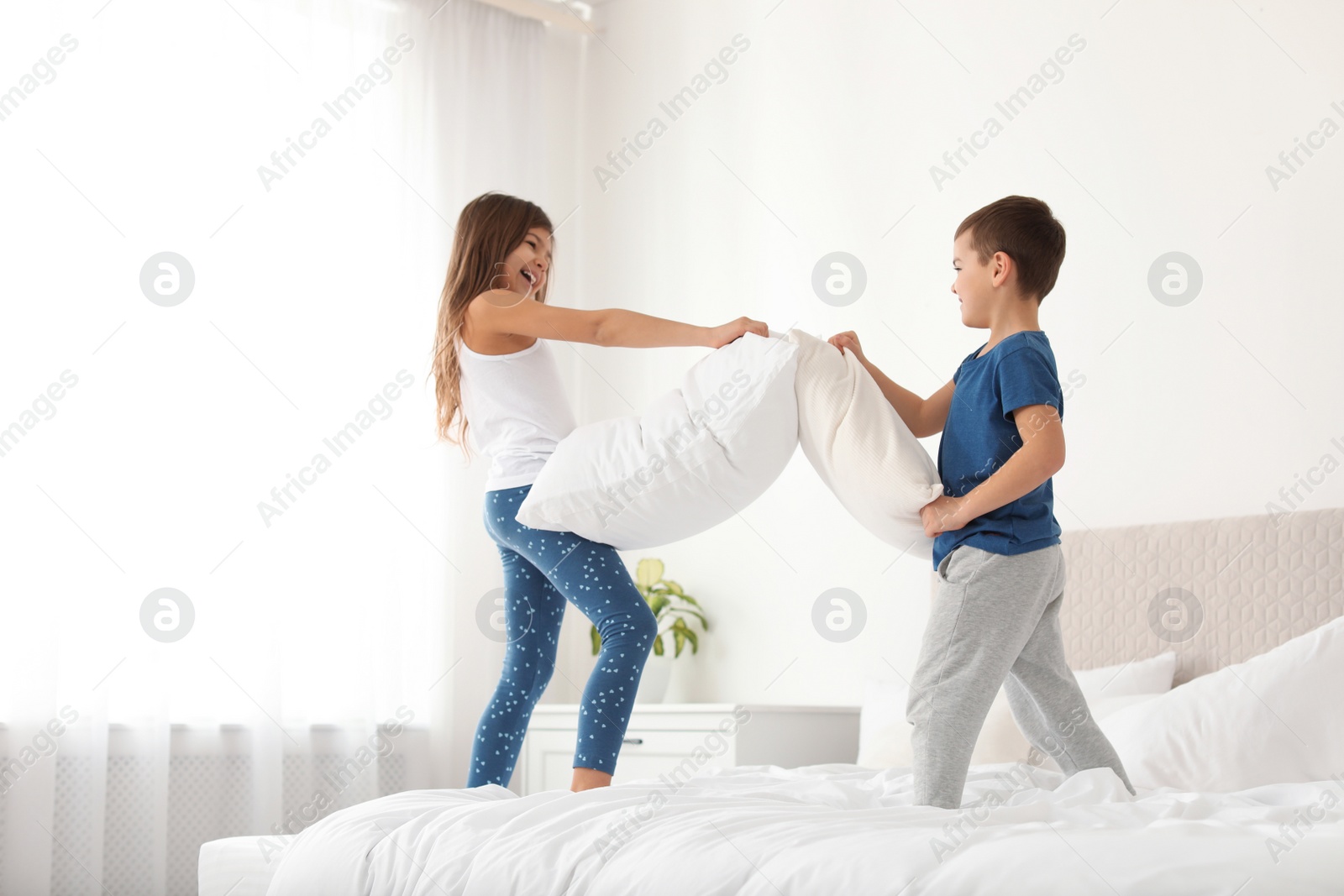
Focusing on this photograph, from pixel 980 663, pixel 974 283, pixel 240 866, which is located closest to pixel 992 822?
pixel 980 663

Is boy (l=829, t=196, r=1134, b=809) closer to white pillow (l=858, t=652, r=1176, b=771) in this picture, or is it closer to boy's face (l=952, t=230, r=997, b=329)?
boy's face (l=952, t=230, r=997, b=329)

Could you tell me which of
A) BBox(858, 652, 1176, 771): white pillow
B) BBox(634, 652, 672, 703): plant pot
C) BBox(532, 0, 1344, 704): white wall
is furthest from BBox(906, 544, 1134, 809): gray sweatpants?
BBox(634, 652, 672, 703): plant pot

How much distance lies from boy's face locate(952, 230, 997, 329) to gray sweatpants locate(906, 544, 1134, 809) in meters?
0.35

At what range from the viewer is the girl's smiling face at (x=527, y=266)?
1.98m

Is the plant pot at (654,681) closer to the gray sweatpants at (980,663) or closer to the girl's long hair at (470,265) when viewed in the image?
the girl's long hair at (470,265)

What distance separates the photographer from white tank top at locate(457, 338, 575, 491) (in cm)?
188

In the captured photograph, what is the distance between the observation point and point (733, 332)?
1.72m

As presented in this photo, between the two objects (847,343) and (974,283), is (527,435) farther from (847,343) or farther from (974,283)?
(974,283)

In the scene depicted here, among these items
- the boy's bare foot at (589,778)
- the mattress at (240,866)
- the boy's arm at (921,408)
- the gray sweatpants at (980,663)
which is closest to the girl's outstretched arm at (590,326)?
the boy's arm at (921,408)

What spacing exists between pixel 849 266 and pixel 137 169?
193cm

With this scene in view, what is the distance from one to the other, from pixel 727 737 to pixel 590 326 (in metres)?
1.22

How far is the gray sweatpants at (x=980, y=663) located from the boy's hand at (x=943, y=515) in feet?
0.12

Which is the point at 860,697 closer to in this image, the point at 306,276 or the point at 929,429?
the point at 929,429

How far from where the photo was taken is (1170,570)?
233 cm
